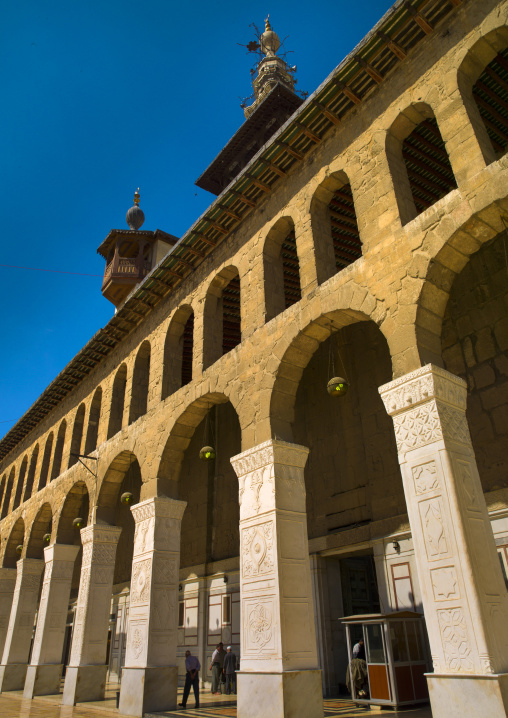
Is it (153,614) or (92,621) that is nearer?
(153,614)

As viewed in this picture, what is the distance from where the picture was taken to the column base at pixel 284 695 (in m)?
6.87

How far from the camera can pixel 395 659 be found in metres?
8.41

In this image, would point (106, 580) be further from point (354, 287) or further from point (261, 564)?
point (354, 287)

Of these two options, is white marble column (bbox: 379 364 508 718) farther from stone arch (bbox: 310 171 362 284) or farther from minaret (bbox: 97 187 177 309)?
minaret (bbox: 97 187 177 309)

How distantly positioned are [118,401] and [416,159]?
10207 millimetres

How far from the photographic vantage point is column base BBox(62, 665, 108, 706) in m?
12.0

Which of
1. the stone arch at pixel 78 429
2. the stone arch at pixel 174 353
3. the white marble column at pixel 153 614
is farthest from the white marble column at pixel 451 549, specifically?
the stone arch at pixel 78 429

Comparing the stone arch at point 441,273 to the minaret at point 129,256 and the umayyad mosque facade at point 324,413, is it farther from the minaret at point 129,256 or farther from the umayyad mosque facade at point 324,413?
the minaret at point 129,256

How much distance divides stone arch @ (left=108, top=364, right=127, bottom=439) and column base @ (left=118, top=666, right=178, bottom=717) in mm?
6365

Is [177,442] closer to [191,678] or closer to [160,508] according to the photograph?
[160,508]

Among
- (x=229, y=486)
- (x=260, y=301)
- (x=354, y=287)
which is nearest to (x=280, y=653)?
(x=354, y=287)

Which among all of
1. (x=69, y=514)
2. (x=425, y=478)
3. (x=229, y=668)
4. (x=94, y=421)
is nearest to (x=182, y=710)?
(x=229, y=668)

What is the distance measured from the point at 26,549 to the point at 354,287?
15.6 m

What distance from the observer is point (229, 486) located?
15156mm
